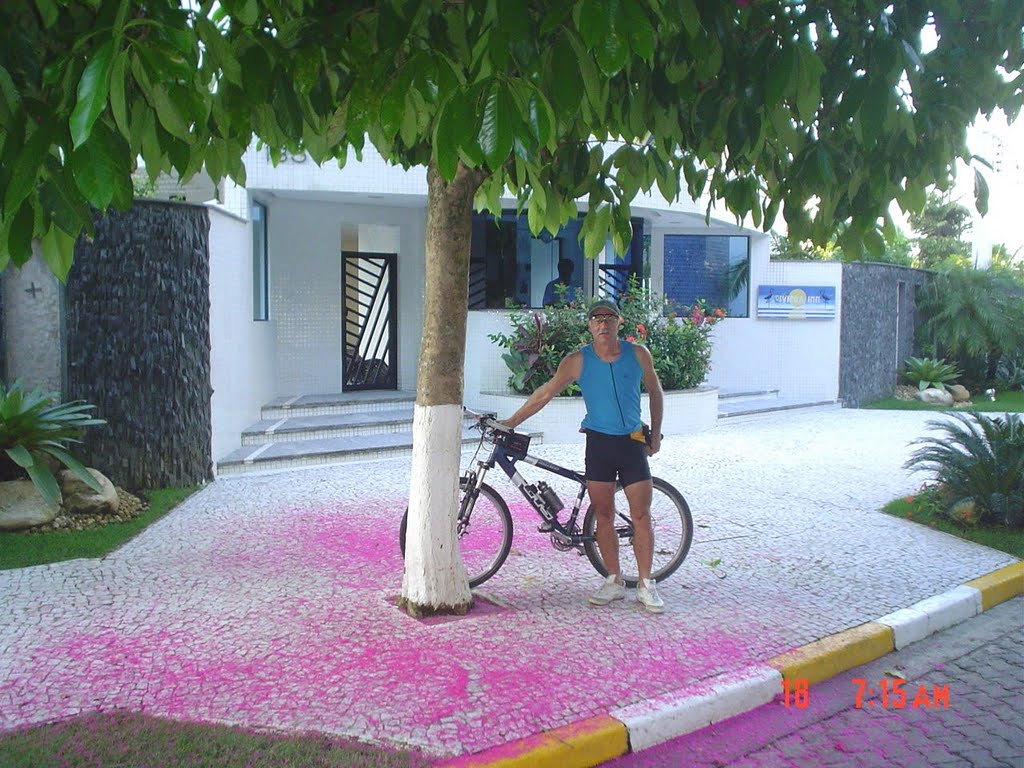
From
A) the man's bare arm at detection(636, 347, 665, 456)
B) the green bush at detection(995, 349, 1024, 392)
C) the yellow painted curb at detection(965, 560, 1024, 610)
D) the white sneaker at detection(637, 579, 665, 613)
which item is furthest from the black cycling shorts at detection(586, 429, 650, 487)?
the green bush at detection(995, 349, 1024, 392)

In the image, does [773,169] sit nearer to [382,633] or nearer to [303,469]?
[382,633]

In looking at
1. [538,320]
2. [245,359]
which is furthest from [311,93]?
[538,320]

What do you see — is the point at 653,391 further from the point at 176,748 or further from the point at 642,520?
the point at 176,748

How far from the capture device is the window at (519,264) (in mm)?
14273

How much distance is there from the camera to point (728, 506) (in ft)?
28.1

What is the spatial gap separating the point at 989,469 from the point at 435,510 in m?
5.05

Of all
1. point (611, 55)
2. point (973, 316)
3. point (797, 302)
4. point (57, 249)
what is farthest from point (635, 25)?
point (973, 316)

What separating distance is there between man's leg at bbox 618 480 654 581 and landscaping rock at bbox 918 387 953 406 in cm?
1477

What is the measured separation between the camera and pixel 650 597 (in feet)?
17.9

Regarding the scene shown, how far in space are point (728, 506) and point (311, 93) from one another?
5916mm

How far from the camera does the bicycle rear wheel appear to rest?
5758 mm

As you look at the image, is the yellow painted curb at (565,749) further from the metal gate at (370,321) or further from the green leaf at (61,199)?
the metal gate at (370,321)

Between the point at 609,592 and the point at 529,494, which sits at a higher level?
the point at 529,494

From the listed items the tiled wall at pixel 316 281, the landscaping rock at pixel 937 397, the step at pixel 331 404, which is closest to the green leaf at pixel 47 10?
the step at pixel 331 404
